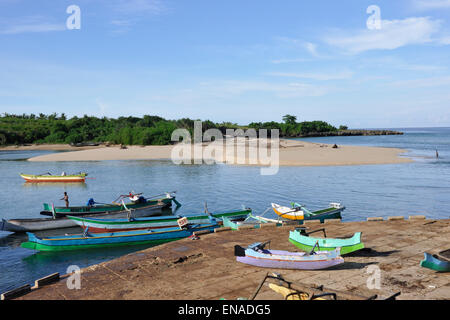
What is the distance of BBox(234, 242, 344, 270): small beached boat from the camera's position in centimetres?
1199

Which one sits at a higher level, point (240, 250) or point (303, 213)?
point (240, 250)

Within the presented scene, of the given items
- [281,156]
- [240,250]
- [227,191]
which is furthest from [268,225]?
[281,156]

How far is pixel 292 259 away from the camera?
1208cm

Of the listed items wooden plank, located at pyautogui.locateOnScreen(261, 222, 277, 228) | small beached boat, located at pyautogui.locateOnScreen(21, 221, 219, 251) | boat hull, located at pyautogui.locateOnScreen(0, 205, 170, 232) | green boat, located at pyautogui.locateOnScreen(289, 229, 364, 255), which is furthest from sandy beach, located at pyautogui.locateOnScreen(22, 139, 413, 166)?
green boat, located at pyautogui.locateOnScreen(289, 229, 364, 255)

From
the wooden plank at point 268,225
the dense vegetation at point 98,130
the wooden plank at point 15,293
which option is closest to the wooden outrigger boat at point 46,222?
the wooden plank at point 268,225

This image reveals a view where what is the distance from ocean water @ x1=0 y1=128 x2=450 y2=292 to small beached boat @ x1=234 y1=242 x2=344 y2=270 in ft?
31.4

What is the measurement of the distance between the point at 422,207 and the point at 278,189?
1334 cm

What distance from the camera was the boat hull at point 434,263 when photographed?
455 inches

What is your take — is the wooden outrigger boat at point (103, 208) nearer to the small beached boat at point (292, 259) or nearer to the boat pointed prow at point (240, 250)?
the boat pointed prow at point (240, 250)

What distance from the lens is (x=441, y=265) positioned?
1170 cm
